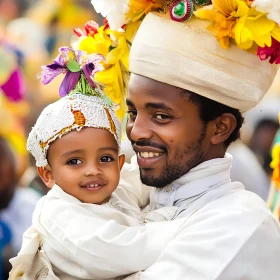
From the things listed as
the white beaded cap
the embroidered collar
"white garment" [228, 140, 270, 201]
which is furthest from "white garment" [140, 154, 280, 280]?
"white garment" [228, 140, 270, 201]

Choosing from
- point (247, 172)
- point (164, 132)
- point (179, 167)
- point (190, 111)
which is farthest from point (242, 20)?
point (247, 172)

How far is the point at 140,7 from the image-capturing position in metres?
3.14

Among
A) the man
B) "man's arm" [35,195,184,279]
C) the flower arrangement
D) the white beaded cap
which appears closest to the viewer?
"man's arm" [35,195,184,279]

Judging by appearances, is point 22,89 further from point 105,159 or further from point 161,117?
point 161,117

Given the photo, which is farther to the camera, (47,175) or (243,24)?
(47,175)

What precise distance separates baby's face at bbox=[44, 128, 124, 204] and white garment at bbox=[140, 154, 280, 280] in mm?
370

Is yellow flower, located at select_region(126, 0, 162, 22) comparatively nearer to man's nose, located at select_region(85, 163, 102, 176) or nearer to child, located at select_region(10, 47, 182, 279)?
child, located at select_region(10, 47, 182, 279)

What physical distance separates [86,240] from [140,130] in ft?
1.68

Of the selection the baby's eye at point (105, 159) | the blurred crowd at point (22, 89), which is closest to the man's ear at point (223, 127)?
the baby's eye at point (105, 159)

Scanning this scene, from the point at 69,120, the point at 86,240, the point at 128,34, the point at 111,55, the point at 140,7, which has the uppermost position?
the point at 140,7

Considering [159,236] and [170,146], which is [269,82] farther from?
[159,236]

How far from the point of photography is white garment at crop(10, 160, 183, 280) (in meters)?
2.71

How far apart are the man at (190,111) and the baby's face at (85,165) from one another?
0.48 feet

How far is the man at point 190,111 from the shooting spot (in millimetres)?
2877
